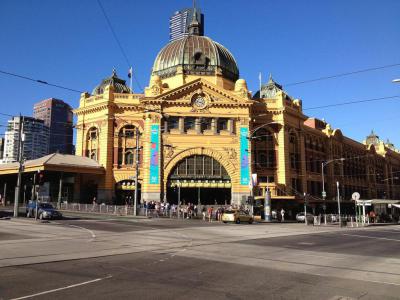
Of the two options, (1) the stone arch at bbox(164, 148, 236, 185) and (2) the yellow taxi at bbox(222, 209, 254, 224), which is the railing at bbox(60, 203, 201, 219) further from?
(1) the stone arch at bbox(164, 148, 236, 185)

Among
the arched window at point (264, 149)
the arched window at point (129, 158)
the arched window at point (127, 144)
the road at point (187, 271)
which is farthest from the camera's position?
the arched window at point (264, 149)

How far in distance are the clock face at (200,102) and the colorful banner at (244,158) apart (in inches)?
242

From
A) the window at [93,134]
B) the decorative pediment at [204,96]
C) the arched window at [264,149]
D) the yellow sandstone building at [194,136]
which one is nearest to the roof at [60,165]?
the yellow sandstone building at [194,136]

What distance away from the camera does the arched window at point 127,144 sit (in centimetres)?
5553

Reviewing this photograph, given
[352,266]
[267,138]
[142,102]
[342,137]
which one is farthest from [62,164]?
[342,137]

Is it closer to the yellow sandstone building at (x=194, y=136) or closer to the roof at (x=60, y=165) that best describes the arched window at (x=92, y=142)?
the yellow sandstone building at (x=194, y=136)

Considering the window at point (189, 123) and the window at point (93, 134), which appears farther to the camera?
the window at point (93, 134)

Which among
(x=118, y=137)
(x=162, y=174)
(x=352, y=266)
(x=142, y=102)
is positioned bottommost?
(x=352, y=266)

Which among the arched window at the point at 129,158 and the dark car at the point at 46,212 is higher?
the arched window at the point at 129,158

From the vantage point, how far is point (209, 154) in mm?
53312

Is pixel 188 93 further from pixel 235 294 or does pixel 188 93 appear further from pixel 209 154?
pixel 235 294

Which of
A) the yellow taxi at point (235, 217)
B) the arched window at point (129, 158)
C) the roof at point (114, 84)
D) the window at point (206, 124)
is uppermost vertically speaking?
the roof at point (114, 84)

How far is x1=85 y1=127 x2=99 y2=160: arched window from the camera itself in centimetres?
5744

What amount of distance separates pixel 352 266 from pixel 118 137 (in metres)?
45.9
